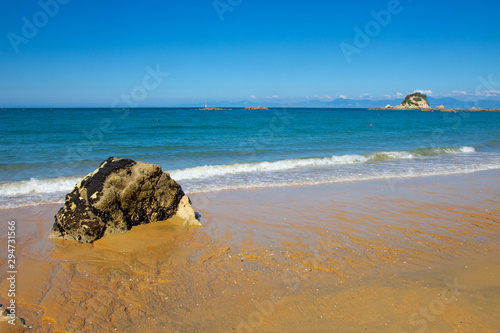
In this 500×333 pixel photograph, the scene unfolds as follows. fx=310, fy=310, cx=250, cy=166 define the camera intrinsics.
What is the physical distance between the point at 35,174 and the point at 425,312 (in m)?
14.2

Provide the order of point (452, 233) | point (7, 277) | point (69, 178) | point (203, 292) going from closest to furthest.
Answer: point (203, 292), point (7, 277), point (452, 233), point (69, 178)

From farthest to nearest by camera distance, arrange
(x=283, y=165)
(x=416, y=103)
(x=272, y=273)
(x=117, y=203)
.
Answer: (x=416, y=103) → (x=283, y=165) → (x=117, y=203) → (x=272, y=273)

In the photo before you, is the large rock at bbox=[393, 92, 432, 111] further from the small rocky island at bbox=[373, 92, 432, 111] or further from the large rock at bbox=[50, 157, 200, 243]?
the large rock at bbox=[50, 157, 200, 243]

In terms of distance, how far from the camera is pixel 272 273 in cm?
489

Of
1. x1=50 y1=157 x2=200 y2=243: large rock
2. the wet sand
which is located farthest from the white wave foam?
x1=50 y1=157 x2=200 y2=243: large rock

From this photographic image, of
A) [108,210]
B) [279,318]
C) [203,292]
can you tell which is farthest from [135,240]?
[279,318]

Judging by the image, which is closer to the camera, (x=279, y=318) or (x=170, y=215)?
(x=279, y=318)

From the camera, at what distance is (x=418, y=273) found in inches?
192

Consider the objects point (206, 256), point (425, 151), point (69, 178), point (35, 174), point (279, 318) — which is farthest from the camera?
point (425, 151)

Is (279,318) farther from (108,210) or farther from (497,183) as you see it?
(497,183)

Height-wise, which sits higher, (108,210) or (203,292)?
(108,210)

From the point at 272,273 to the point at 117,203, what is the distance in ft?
11.8

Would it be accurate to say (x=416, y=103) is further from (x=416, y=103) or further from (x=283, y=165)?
(x=283, y=165)

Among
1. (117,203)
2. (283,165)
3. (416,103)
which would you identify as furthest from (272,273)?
(416,103)
